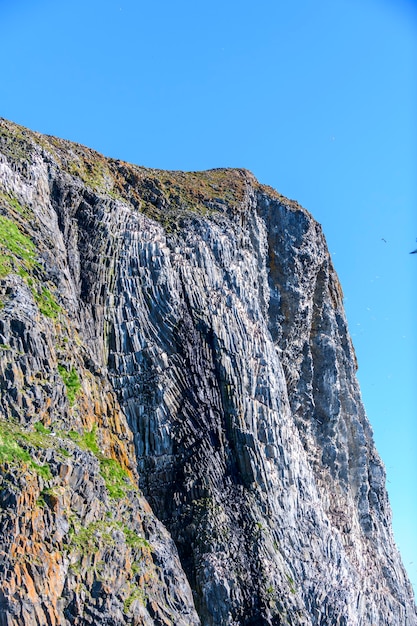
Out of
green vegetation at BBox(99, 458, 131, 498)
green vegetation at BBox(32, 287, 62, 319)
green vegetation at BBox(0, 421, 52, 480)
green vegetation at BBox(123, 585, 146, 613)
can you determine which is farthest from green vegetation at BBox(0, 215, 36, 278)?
green vegetation at BBox(123, 585, 146, 613)

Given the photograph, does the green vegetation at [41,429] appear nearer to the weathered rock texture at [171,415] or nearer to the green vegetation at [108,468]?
the weathered rock texture at [171,415]

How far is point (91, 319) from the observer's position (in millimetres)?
34156

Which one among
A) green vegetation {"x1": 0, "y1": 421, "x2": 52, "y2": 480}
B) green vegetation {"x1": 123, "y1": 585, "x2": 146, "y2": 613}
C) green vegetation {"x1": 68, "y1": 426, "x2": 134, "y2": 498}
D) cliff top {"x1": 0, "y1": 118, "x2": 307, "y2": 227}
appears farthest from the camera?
cliff top {"x1": 0, "y1": 118, "x2": 307, "y2": 227}

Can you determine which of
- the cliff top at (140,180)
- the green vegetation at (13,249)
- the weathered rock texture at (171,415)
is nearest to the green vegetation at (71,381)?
the weathered rock texture at (171,415)

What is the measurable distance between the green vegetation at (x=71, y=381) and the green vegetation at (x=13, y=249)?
12.3 feet

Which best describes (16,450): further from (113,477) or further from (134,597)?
(134,597)

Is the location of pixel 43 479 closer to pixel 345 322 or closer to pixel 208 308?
pixel 208 308

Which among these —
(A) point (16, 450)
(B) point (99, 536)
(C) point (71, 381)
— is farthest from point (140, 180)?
(B) point (99, 536)

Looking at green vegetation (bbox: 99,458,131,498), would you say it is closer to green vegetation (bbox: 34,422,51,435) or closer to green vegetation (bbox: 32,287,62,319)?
green vegetation (bbox: 34,422,51,435)

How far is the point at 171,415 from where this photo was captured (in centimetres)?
3369

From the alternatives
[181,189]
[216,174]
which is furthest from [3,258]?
[216,174]

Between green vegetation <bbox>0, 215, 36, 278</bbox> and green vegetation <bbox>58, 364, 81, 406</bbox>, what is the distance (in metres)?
3.74

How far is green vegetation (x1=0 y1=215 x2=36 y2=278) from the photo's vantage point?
1156 inches

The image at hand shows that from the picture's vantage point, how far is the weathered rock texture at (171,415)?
81.7 feet
